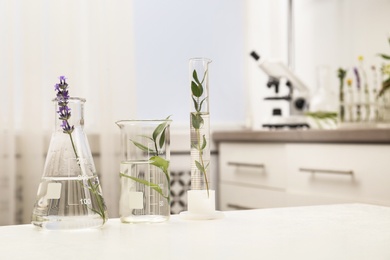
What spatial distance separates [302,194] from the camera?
2.21 metres

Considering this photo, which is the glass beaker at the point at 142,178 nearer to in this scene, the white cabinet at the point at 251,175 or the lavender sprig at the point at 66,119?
the lavender sprig at the point at 66,119

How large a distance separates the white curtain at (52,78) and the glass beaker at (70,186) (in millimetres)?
1663

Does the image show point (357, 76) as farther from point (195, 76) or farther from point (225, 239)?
point (225, 239)

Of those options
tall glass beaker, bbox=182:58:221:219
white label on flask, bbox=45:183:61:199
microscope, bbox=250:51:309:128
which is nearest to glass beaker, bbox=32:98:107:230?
white label on flask, bbox=45:183:61:199

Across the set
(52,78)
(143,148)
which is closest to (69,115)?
(143,148)

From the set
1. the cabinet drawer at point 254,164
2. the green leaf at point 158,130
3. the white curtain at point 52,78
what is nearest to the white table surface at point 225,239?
the green leaf at point 158,130

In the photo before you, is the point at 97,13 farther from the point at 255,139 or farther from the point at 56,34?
the point at 255,139

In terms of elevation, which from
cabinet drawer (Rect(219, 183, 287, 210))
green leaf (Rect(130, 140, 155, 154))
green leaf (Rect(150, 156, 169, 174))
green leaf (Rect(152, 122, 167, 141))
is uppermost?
green leaf (Rect(152, 122, 167, 141))

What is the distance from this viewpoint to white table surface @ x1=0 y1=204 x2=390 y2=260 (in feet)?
1.79

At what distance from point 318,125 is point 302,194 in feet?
1.46

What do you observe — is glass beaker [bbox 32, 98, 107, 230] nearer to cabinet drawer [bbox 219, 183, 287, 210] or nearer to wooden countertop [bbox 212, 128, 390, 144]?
wooden countertop [bbox 212, 128, 390, 144]

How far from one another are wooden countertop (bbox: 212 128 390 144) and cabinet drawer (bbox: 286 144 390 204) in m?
0.02

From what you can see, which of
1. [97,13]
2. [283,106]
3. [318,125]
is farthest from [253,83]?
[97,13]

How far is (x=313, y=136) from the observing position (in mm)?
2133
